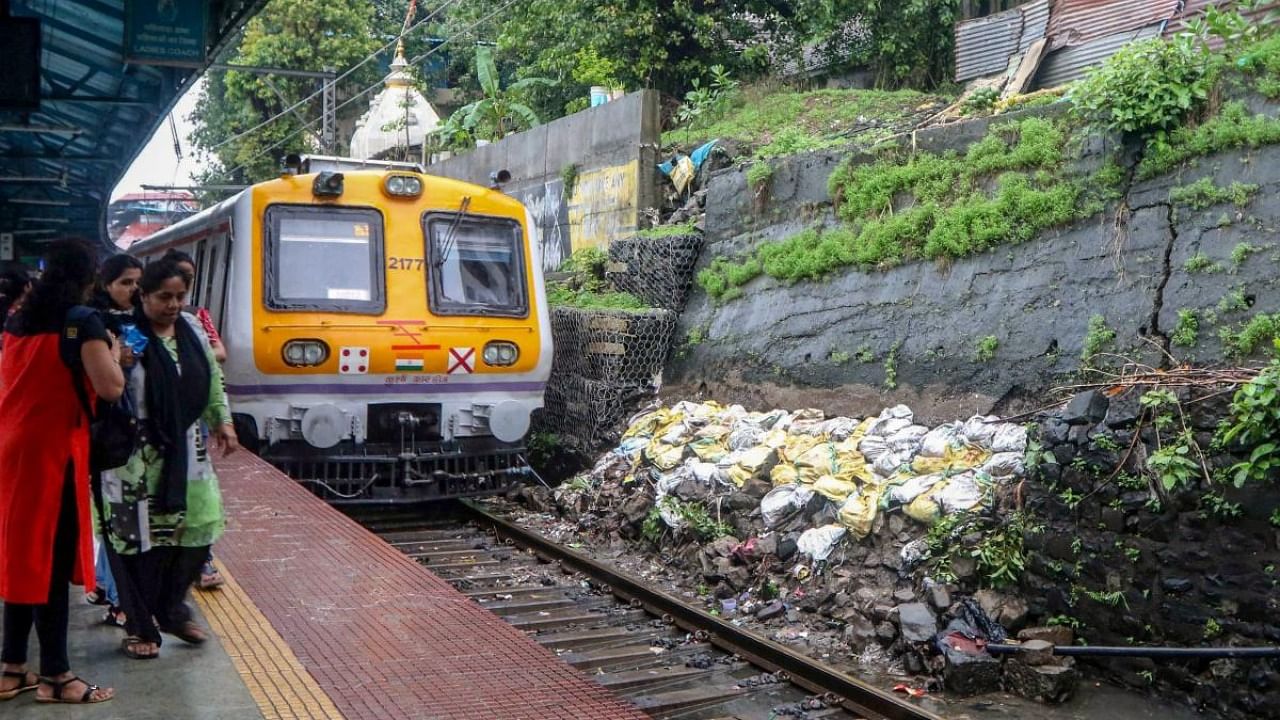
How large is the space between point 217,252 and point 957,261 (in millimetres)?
5970

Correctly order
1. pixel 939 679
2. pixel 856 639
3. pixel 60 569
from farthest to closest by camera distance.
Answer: pixel 856 639 → pixel 939 679 → pixel 60 569

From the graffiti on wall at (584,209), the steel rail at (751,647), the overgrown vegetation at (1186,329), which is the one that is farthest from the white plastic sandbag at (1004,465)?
the graffiti on wall at (584,209)

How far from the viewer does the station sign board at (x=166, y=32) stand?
10719mm

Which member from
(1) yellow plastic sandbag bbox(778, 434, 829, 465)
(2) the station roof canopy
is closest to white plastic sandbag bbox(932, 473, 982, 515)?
(1) yellow plastic sandbag bbox(778, 434, 829, 465)

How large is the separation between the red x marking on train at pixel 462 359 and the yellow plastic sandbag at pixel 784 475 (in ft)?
8.73

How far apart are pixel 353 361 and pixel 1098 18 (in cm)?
913

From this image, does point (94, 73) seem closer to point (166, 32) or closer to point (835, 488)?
point (166, 32)

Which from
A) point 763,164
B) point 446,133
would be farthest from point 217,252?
point 446,133

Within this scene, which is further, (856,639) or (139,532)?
(856,639)

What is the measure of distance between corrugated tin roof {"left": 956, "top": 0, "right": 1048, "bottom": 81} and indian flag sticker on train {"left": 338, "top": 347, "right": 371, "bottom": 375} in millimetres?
8738

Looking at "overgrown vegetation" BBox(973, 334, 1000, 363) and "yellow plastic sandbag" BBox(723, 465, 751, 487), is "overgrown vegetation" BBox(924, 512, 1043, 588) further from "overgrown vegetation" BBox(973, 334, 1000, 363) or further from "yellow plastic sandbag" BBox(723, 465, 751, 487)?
"yellow plastic sandbag" BBox(723, 465, 751, 487)

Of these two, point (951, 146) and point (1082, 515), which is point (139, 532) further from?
point (951, 146)

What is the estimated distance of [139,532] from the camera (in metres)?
4.21

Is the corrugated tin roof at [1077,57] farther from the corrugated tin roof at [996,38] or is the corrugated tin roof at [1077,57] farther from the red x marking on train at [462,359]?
the red x marking on train at [462,359]
